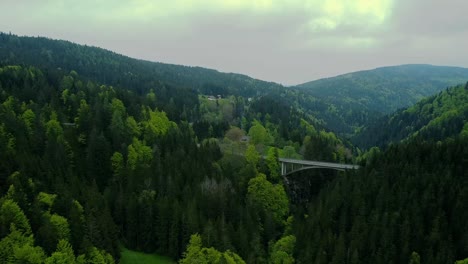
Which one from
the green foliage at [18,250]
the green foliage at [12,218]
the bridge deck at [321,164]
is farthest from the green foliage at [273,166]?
the green foliage at [18,250]

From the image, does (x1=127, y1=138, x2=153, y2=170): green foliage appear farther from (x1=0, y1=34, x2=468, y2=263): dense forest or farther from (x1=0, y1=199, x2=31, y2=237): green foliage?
(x1=0, y1=199, x2=31, y2=237): green foliage

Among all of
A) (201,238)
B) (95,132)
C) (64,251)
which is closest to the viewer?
(64,251)

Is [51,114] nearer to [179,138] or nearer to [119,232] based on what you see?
[179,138]

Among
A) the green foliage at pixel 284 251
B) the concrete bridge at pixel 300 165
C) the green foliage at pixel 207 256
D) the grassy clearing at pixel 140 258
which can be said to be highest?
the concrete bridge at pixel 300 165

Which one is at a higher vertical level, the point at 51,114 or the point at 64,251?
the point at 51,114

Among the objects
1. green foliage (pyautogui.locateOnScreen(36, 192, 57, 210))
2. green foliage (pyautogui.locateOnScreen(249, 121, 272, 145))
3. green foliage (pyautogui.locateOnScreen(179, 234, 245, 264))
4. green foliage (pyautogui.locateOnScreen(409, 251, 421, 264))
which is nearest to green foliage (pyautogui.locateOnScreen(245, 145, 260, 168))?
green foliage (pyautogui.locateOnScreen(249, 121, 272, 145))

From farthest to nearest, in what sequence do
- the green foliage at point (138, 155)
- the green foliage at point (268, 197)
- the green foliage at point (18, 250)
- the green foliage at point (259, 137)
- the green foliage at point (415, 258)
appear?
the green foliage at point (259, 137) < the green foliage at point (138, 155) < the green foliage at point (268, 197) < the green foliage at point (415, 258) < the green foliage at point (18, 250)

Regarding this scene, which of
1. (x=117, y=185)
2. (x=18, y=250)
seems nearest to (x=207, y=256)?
(x=18, y=250)

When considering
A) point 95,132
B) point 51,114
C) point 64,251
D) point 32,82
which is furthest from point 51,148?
point 32,82

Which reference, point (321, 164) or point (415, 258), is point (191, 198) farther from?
point (415, 258)

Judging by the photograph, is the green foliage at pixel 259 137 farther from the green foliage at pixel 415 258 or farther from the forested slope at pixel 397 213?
the green foliage at pixel 415 258
